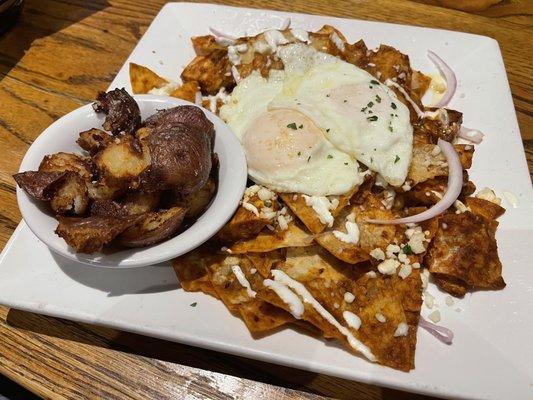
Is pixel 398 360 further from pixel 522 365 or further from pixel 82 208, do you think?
pixel 82 208

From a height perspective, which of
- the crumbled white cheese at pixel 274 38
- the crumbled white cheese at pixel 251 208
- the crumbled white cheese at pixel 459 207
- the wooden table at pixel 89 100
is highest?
the crumbled white cheese at pixel 274 38

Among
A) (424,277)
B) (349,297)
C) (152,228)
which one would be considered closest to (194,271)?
(152,228)

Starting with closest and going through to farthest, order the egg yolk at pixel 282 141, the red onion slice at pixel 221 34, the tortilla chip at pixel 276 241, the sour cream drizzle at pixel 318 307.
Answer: the sour cream drizzle at pixel 318 307 < the tortilla chip at pixel 276 241 < the egg yolk at pixel 282 141 < the red onion slice at pixel 221 34

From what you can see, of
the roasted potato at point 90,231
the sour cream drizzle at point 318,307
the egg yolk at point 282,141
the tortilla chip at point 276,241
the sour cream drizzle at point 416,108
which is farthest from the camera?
the sour cream drizzle at point 416,108

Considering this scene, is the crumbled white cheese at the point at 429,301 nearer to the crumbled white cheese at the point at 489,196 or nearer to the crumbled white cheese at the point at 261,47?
the crumbled white cheese at the point at 489,196

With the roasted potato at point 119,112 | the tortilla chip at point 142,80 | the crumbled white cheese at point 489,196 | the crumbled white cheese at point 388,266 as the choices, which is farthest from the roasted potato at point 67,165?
the crumbled white cheese at point 489,196

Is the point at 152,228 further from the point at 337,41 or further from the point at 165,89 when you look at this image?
the point at 337,41

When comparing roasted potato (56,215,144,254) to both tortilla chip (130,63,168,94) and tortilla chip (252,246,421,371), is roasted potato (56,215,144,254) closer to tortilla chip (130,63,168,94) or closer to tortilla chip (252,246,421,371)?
tortilla chip (252,246,421,371)
